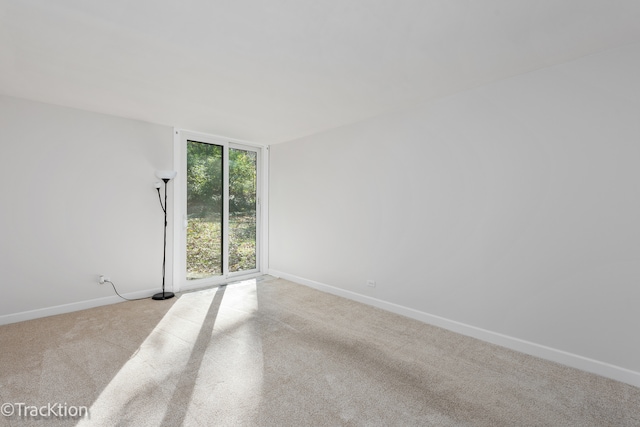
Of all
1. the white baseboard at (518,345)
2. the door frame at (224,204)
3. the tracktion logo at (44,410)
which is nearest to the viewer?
the tracktion logo at (44,410)

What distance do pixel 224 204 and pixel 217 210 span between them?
0.15 metres

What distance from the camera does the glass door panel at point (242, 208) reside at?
17.3ft

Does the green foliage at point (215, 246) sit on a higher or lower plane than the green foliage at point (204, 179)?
lower

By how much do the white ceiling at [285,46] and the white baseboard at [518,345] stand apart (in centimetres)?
242

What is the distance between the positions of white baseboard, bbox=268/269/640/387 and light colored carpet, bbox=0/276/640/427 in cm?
7

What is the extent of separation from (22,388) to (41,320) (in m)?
1.60

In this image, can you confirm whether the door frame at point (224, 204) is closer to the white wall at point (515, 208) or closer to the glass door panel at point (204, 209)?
the glass door panel at point (204, 209)

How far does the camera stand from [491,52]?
2.41 m

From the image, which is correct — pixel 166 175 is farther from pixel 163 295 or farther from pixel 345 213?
A: pixel 345 213

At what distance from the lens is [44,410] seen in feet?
6.34

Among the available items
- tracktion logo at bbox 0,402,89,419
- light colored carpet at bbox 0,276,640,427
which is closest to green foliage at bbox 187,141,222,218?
light colored carpet at bbox 0,276,640,427

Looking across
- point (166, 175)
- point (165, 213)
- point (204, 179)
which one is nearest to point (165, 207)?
point (165, 213)

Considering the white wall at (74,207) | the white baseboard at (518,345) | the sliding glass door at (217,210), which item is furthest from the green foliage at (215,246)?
the white baseboard at (518,345)

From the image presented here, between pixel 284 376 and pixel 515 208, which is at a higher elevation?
pixel 515 208
